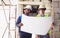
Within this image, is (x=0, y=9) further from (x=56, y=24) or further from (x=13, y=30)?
(x=56, y=24)

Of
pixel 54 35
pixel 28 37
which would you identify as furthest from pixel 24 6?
pixel 54 35

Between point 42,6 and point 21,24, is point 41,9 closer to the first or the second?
point 42,6

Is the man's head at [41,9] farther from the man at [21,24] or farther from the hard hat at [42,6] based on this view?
the man at [21,24]

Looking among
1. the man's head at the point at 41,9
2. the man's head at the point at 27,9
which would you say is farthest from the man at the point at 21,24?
the man's head at the point at 41,9

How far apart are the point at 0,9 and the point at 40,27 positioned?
0.48m

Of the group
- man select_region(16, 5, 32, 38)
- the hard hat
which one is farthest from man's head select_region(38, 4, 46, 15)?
man select_region(16, 5, 32, 38)

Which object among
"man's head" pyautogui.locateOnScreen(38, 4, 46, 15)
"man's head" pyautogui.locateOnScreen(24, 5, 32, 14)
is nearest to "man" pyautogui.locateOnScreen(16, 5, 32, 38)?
"man's head" pyautogui.locateOnScreen(24, 5, 32, 14)

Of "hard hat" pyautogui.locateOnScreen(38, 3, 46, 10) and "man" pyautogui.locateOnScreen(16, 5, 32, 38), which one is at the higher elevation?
"hard hat" pyautogui.locateOnScreen(38, 3, 46, 10)

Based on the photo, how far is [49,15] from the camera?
6.06ft

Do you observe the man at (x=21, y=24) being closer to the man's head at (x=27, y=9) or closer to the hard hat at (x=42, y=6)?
the man's head at (x=27, y=9)

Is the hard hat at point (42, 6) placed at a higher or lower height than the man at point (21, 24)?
higher

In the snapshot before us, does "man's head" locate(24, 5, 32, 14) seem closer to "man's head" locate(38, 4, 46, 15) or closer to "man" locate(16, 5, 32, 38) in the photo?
"man" locate(16, 5, 32, 38)

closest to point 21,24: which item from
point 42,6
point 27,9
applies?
point 27,9

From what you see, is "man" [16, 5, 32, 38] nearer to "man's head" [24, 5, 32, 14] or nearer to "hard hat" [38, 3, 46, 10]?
"man's head" [24, 5, 32, 14]
